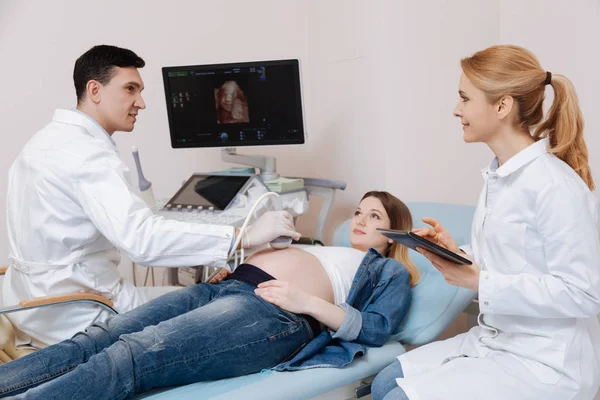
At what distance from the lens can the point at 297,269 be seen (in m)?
2.00

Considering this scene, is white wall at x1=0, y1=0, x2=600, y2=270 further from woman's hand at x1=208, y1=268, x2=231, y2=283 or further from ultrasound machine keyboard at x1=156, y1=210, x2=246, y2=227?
woman's hand at x1=208, y1=268, x2=231, y2=283

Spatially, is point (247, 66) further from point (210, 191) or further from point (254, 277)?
point (254, 277)

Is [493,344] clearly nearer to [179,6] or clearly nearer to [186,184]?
[186,184]

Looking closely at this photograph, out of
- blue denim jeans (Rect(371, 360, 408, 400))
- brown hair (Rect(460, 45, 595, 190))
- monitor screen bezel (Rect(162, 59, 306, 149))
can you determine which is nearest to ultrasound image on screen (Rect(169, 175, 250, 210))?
monitor screen bezel (Rect(162, 59, 306, 149))

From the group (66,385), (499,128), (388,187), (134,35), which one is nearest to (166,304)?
(66,385)

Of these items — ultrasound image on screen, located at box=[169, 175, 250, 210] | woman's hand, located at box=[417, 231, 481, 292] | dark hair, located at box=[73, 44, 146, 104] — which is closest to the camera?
woman's hand, located at box=[417, 231, 481, 292]

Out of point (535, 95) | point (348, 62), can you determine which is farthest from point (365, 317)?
point (348, 62)

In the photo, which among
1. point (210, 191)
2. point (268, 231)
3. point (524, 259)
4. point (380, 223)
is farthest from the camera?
point (210, 191)

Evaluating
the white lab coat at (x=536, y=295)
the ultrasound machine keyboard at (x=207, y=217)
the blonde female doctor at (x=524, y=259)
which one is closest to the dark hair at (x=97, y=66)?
the ultrasound machine keyboard at (x=207, y=217)

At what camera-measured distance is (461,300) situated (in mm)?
2100

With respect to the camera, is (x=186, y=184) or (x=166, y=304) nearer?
(x=166, y=304)

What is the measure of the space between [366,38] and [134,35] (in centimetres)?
112

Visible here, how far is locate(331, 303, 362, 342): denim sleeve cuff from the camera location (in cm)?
184

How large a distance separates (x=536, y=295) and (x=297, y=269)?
2.51 feet
